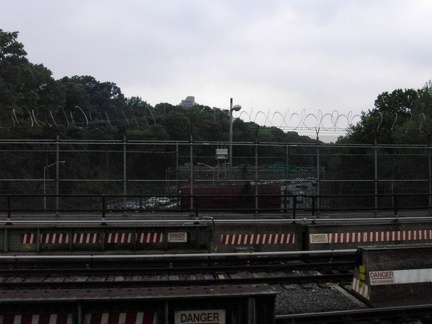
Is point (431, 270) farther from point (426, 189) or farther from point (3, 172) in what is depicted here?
point (3, 172)

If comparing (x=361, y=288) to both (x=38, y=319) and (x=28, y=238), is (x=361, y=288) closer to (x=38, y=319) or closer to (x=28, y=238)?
(x=38, y=319)

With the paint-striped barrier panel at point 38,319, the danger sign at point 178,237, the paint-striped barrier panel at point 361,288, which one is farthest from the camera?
the danger sign at point 178,237

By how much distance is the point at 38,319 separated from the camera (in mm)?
5012

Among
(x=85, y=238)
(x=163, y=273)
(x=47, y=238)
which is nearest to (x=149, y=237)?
(x=85, y=238)

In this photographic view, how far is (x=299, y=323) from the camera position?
7125 millimetres

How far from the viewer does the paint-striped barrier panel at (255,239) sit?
41.0 feet

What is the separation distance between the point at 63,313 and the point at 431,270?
252 inches

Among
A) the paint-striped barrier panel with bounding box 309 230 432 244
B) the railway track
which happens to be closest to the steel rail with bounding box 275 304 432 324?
the railway track

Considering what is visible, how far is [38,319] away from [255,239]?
8117 millimetres

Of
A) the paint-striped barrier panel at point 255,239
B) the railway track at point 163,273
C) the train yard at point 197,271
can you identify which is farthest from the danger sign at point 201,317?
the paint-striped barrier panel at point 255,239

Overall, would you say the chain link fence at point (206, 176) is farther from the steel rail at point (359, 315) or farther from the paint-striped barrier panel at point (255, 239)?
the steel rail at point (359, 315)

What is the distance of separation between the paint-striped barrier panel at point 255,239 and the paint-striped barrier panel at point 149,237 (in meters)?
1.74

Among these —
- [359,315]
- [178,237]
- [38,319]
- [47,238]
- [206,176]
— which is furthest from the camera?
[206,176]

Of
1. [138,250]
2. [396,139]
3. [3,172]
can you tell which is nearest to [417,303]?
[138,250]
